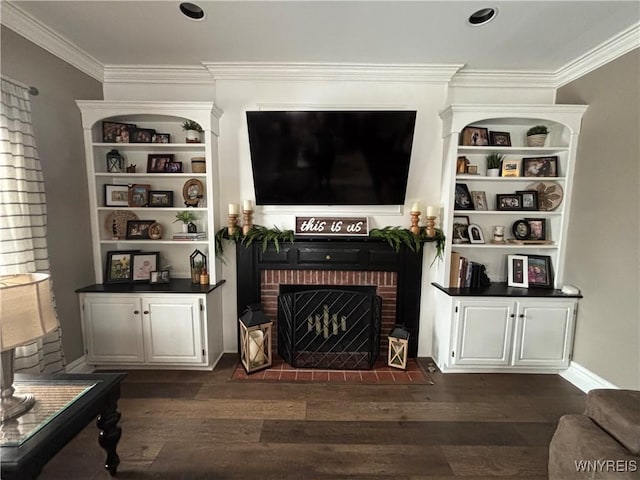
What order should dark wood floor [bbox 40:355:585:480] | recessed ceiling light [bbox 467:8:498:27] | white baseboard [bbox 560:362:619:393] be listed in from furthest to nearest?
white baseboard [bbox 560:362:619:393] < recessed ceiling light [bbox 467:8:498:27] < dark wood floor [bbox 40:355:585:480]

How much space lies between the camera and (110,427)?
1.58 m

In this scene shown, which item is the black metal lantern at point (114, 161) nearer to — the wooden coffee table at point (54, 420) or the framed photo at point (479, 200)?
the wooden coffee table at point (54, 420)

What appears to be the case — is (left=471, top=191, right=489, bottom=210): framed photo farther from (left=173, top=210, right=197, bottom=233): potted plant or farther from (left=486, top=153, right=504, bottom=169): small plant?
(left=173, top=210, right=197, bottom=233): potted plant

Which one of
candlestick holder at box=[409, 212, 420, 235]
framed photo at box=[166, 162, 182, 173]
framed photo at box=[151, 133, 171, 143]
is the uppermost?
framed photo at box=[151, 133, 171, 143]

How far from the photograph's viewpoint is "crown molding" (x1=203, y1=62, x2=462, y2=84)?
2.69 meters

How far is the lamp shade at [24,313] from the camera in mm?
1208

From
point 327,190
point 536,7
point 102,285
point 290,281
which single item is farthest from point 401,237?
point 102,285


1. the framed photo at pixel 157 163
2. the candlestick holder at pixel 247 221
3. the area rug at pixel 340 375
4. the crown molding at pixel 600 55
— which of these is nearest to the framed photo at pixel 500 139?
the crown molding at pixel 600 55

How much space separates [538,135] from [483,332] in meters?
1.82

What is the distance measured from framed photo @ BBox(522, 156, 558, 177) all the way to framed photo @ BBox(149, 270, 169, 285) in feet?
11.5

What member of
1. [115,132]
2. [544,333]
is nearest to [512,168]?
[544,333]

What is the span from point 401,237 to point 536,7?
1775mm

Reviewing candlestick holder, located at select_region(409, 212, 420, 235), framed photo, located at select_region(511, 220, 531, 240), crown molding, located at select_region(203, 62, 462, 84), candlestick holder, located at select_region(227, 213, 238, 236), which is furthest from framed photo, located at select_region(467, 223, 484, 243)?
candlestick holder, located at select_region(227, 213, 238, 236)

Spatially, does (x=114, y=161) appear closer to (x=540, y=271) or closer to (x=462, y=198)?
(x=462, y=198)
